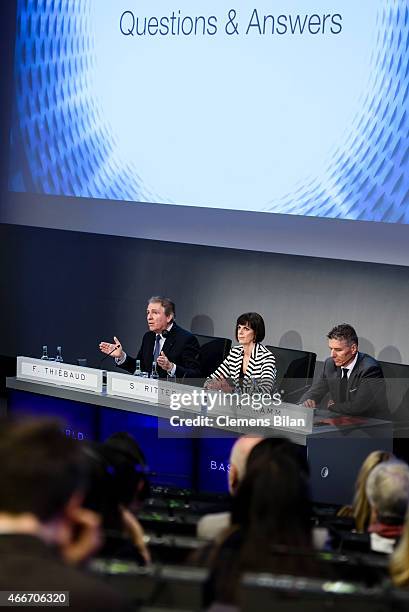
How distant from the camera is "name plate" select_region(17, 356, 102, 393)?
6.22 meters

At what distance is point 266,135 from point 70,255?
2.47 m

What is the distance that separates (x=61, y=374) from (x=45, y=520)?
5.00 m

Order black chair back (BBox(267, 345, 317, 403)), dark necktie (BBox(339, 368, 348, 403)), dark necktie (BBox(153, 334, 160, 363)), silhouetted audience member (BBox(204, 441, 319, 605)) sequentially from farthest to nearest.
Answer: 1. dark necktie (BBox(153, 334, 160, 363))
2. black chair back (BBox(267, 345, 317, 403))
3. dark necktie (BBox(339, 368, 348, 403))
4. silhouetted audience member (BBox(204, 441, 319, 605))

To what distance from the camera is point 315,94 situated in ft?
22.4

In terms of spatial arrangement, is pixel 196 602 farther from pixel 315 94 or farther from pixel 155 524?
pixel 315 94

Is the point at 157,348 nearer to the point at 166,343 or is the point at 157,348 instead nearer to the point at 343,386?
the point at 166,343

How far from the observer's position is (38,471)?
136cm

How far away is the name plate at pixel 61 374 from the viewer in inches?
245

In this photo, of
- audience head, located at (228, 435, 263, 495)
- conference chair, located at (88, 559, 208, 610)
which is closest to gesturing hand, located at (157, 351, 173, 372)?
audience head, located at (228, 435, 263, 495)

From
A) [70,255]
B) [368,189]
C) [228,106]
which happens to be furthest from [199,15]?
[70,255]

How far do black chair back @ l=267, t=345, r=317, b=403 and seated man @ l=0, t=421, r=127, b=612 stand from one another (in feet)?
16.0

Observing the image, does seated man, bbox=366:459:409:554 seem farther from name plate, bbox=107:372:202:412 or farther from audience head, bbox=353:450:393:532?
name plate, bbox=107:372:202:412

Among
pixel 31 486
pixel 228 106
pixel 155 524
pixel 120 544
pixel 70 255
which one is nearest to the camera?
pixel 31 486
